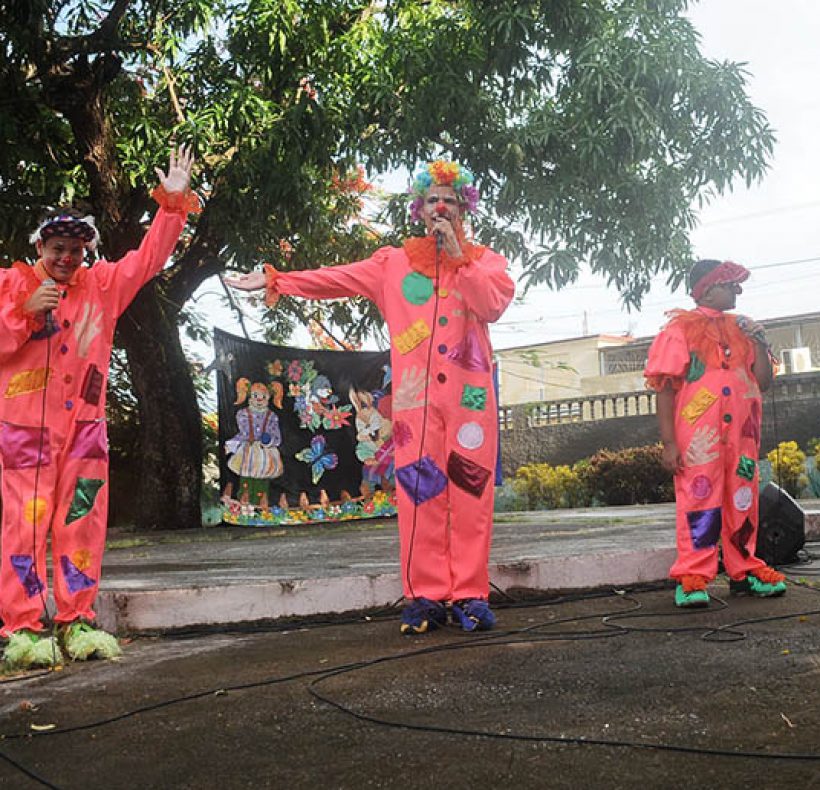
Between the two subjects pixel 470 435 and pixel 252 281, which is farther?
pixel 252 281

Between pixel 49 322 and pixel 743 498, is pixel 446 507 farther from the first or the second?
pixel 49 322

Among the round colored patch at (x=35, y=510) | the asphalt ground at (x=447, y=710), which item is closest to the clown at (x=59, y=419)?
the round colored patch at (x=35, y=510)

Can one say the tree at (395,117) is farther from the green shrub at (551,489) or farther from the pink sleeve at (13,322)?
the green shrub at (551,489)

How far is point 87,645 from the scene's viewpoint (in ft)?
12.8

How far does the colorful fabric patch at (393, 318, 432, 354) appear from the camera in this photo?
14.1ft

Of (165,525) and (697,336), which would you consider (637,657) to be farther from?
(165,525)

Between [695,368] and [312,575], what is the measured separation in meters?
2.08

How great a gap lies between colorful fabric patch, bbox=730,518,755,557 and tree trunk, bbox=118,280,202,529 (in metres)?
8.63

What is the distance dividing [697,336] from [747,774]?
2983 mm

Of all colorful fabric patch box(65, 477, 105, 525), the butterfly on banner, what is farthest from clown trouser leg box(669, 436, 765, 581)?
the butterfly on banner

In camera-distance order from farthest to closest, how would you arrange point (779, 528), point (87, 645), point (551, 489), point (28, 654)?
point (551, 489), point (779, 528), point (87, 645), point (28, 654)

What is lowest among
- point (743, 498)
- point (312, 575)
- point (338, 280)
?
point (312, 575)

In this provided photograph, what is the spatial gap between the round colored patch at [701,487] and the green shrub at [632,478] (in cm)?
1327

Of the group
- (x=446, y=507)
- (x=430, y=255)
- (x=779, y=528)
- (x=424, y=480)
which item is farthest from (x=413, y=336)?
(x=779, y=528)
